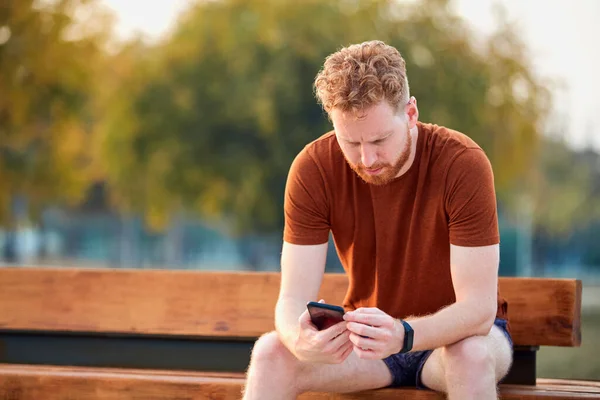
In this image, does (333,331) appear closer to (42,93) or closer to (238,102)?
(42,93)

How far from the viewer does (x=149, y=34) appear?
2091 centimetres

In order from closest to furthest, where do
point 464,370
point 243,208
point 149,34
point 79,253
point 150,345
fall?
point 464,370, point 150,345, point 243,208, point 149,34, point 79,253

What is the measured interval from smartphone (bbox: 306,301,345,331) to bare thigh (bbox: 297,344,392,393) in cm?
27

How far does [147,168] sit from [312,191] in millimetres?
17173

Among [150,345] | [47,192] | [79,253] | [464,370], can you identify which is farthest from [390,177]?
[79,253]

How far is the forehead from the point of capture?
2.89 metres

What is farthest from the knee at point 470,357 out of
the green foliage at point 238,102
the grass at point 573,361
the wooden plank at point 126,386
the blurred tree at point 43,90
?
the green foliage at point 238,102

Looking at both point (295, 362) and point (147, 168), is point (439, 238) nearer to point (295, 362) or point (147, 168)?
point (295, 362)

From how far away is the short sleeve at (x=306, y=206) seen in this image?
10.4 ft

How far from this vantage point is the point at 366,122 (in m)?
2.89

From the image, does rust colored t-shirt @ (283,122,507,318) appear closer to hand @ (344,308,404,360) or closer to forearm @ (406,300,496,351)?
forearm @ (406,300,496,351)

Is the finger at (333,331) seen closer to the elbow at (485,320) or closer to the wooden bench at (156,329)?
the elbow at (485,320)

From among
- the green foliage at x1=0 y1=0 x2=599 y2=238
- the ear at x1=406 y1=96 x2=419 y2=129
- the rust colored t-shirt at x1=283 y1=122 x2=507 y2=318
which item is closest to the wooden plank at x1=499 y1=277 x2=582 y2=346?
the rust colored t-shirt at x1=283 y1=122 x2=507 y2=318

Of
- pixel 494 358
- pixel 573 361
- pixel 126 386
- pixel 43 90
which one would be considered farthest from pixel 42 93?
pixel 494 358
